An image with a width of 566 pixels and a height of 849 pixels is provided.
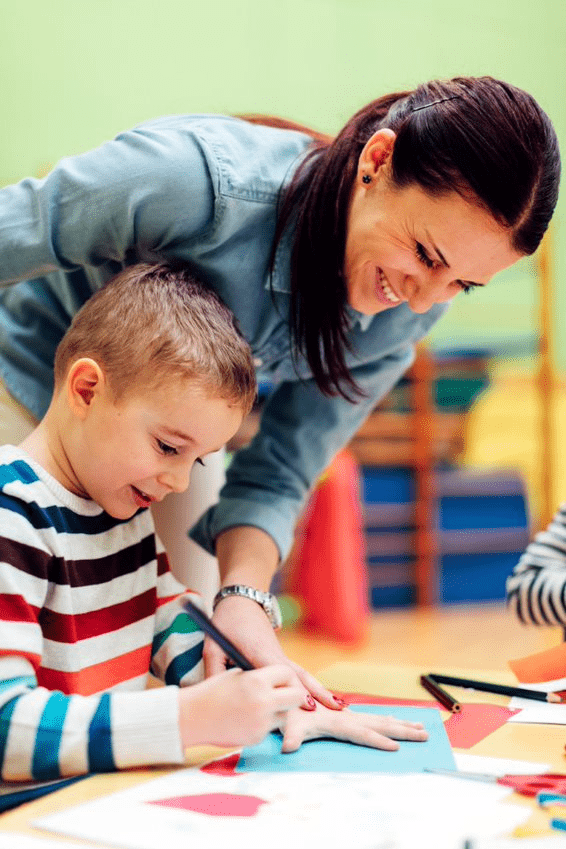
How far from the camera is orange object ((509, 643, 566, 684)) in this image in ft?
3.35

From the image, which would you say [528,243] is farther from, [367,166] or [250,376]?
[250,376]

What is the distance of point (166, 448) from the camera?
848 mm

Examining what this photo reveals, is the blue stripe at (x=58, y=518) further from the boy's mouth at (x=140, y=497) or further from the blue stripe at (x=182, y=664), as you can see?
the blue stripe at (x=182, y=664)

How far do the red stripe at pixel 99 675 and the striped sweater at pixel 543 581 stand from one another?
562 millimetres

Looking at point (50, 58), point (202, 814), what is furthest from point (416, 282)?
point (50, 58)

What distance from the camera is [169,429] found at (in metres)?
0.83

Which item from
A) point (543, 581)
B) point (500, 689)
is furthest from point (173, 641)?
point (543, 581)

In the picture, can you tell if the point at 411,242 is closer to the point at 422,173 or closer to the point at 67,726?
the point at 422,173

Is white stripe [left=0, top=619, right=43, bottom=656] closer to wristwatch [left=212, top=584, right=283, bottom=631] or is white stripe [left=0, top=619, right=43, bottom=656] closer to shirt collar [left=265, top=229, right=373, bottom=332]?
wristwatch [left=212, top=584, right=283, bottom=631]

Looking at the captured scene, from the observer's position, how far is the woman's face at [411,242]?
92cm

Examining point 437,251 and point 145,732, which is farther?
point 437,251

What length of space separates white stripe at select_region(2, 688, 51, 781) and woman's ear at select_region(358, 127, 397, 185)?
23.3 inches

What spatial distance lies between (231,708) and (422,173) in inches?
20.4

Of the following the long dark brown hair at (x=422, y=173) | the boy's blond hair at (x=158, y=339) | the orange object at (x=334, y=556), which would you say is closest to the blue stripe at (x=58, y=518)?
the boy's blond hair at (x=158, y=339)
